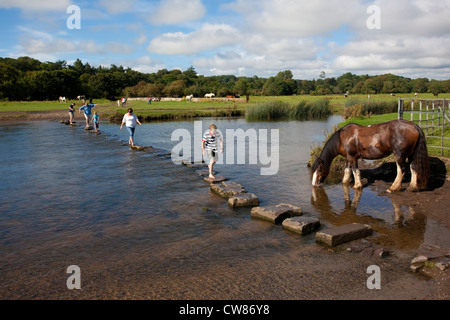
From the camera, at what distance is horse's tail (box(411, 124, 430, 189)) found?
10055 millimetres

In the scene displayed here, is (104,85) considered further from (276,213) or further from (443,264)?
(443,264)

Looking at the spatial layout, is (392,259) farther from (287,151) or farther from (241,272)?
(287,151)

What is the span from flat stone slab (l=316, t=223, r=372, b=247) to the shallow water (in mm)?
264

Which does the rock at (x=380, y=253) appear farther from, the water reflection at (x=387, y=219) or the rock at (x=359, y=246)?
the water reflection at (x=387, y=219)

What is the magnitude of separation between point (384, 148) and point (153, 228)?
→ 24.1 ft

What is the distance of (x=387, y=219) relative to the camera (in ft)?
28.6

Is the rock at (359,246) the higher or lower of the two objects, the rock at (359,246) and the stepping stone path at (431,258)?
the lower

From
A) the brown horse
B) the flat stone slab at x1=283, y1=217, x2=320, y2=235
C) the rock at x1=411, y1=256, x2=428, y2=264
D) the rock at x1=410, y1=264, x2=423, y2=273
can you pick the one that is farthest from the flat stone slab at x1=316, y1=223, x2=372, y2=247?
the brown horse

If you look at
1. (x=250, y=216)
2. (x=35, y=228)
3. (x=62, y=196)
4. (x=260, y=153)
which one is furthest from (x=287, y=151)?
(x=35, y=228)

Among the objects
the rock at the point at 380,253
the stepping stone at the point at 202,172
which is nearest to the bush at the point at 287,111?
the stepping stone at the point at 202,172

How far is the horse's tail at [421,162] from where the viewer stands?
1005 centimetres

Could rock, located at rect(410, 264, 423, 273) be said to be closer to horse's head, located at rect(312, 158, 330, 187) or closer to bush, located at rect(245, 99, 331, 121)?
horse's head, located at rect(312, 158, 330, 187)

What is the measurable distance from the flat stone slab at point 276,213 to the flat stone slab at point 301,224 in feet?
1.25
